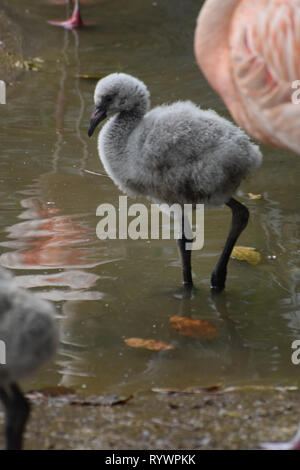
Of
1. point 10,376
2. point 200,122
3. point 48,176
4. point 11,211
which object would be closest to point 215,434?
point 10,376

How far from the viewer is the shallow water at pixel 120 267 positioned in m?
4.17

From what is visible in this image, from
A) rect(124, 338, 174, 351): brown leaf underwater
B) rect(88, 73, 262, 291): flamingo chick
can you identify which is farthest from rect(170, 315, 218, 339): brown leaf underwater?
rect(88, 73, 262, 291): flamingo chick

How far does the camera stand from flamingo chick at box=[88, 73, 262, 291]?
14.9 ft

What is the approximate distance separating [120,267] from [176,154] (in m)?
1.04

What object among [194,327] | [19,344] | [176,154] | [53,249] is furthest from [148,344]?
[19,344]

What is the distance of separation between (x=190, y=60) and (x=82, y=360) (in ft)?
21.2

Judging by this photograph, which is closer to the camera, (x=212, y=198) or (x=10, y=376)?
(x=10, y=376)

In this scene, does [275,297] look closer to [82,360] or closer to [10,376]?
[82,360]

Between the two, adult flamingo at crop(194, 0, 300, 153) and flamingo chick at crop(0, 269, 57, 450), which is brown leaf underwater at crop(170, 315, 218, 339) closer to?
adult flamingo at crop(194, 0, 300, 153)

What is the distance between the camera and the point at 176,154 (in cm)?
455

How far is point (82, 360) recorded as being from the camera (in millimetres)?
4180

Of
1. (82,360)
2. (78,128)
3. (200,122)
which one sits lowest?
(82,360)

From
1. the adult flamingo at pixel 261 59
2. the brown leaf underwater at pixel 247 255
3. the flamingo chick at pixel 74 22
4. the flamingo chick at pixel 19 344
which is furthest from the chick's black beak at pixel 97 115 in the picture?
the flamingo chick at pixel 74 22

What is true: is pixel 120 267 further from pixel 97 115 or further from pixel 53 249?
pixel 97 115
